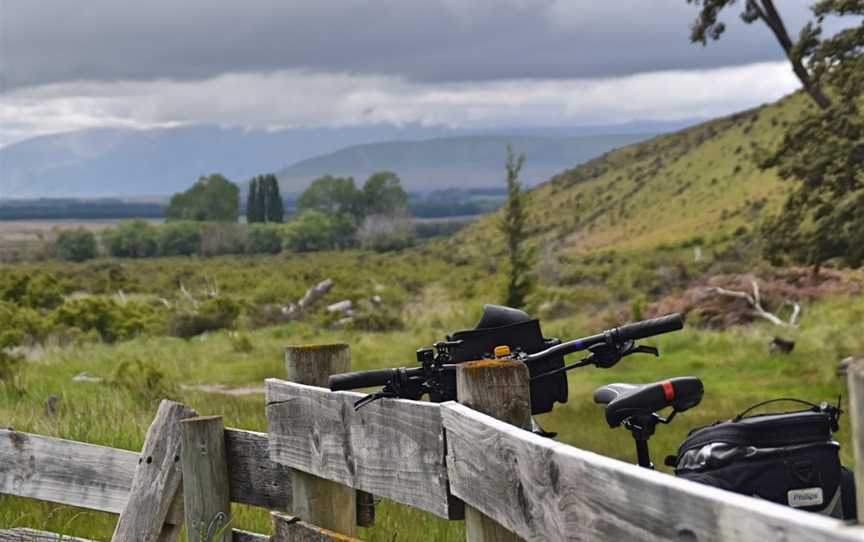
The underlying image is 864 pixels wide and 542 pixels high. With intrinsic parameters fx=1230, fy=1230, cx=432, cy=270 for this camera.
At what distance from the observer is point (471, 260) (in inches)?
3115

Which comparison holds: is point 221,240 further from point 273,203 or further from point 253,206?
point 273,203

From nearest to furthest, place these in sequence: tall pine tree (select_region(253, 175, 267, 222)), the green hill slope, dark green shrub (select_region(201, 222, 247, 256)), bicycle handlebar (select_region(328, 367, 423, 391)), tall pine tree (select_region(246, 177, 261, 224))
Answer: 1. bicycle handlebar (select_region(328, 367, 423, 391))
2. the green hill slope
3. dark green shrub (select_region(201, 222, 247, 256))
4. tall pine tree (select_region(246, 177, 261, 224))
5. tall pine tree (select_region(253, 175, 267, 222))

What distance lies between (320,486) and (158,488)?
0.93m

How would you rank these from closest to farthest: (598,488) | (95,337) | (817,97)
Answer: (598,488) < (817,97) < (95,337)

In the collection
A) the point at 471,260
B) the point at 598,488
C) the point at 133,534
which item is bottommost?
the point at 471,260

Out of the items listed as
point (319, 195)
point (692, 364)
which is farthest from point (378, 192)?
point (692, 364)

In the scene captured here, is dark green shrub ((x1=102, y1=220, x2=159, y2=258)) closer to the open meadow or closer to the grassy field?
the grassy field

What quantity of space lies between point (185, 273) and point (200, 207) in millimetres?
98942

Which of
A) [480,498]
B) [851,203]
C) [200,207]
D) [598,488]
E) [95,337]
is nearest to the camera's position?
[598,488]

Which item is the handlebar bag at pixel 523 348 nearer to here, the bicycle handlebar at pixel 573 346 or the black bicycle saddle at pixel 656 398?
the bicycle handlebar at pixel 573 346

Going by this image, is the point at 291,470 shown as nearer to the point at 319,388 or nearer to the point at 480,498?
the point at 319,388

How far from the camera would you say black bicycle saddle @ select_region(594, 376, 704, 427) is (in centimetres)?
371

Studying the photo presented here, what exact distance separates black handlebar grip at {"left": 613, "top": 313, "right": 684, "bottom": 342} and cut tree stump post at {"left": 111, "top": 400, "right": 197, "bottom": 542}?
84.1 inches

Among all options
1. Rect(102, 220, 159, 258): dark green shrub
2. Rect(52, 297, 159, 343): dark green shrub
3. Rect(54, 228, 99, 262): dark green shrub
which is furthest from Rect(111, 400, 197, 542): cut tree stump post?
Rect(102, 220, 159, 258): dark green shrub
